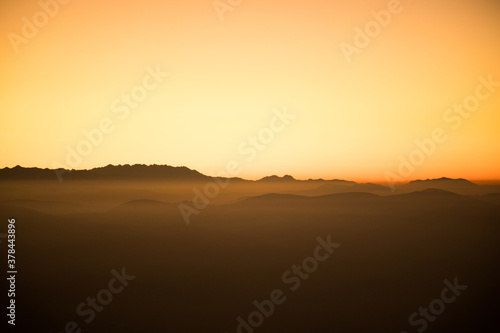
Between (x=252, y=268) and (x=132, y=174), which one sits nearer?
(x=252, y=268)

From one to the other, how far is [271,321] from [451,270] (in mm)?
19109

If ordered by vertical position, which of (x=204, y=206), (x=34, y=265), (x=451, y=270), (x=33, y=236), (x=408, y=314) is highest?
(x=204, y=206)

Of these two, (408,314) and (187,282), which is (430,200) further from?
(187,282)

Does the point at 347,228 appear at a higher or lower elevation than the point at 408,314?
higher

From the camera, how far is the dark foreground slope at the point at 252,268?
23.1 metres

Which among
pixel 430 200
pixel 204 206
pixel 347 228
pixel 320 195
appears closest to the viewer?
pixel 347 228

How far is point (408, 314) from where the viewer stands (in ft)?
78.9

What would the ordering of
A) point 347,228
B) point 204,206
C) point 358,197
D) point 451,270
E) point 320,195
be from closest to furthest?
point 451,270 < point 347,228 < point 204,206 < point 358,197 < point 320,195

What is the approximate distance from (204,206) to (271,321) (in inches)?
1238

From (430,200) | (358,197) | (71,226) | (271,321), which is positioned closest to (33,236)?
(71,226)

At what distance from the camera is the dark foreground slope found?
23.1 m

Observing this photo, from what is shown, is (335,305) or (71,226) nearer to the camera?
(335,305)

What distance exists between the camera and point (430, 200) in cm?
5869

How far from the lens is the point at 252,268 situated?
3303cm
